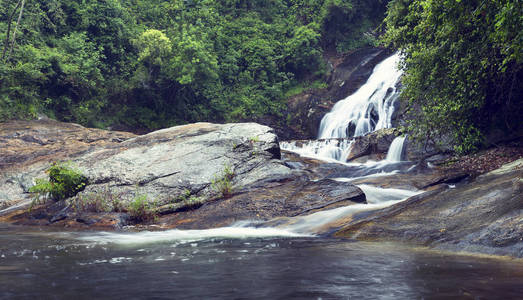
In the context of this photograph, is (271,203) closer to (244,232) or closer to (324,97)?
(244,232)

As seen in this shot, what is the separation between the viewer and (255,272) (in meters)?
4.73

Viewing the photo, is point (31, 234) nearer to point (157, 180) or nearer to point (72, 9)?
point (157, 180)

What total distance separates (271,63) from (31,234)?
87.2ft

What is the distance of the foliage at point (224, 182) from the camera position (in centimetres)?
1142

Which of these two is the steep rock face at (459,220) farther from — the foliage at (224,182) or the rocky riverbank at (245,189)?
the foliage at (224,182)

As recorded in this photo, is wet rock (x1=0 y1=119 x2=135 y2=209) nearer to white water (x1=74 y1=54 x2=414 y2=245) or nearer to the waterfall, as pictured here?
white water (x1=74 y1=54 x2=414 y2=245)

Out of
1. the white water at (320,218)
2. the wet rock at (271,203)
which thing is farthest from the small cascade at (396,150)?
the white water at (320,218)

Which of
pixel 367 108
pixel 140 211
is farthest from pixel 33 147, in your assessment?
pixel 367 108

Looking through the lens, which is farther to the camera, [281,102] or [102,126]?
[281,102]

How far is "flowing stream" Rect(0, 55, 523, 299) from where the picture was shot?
3.79 metres

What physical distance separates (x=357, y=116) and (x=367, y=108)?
28.4 inches

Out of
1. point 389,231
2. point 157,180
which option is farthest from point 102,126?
point 389,231

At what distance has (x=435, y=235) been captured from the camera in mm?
6375

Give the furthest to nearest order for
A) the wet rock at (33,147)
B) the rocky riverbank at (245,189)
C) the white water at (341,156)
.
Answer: the wet rock at (33,147) < the white water at (341,156) < the rocky riverbank at (245,189)
